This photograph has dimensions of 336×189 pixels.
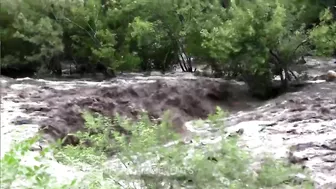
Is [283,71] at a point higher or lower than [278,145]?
higher

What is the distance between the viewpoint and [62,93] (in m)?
10.2

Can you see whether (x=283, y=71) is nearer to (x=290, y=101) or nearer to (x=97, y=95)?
(x=290, y=101)

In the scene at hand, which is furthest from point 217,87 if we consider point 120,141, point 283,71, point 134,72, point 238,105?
point 120,141

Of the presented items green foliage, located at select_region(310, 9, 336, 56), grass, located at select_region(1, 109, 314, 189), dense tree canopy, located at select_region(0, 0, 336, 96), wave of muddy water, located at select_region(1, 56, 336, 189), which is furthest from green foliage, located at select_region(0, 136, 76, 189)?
green foliage, located at select_region(310, 9, 336, 56)

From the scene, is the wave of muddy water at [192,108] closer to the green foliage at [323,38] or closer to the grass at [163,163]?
the green foliage at [323,38]

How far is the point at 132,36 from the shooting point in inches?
508

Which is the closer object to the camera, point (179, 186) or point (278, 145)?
point (179, 186)

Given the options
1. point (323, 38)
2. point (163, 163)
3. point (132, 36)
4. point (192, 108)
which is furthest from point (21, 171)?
point (132, 36)

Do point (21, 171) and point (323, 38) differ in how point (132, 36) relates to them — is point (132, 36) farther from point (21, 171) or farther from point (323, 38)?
point (21, 171)

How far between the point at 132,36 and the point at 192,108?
118 inches

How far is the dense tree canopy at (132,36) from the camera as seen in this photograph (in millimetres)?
11375

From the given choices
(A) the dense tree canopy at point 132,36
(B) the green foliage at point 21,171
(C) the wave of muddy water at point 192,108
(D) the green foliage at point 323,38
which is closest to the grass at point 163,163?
(B) the green foliage at point 21,171

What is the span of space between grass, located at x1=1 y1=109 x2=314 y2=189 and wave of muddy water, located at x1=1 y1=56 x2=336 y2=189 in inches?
85.9

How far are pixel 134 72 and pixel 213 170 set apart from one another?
983 cm
